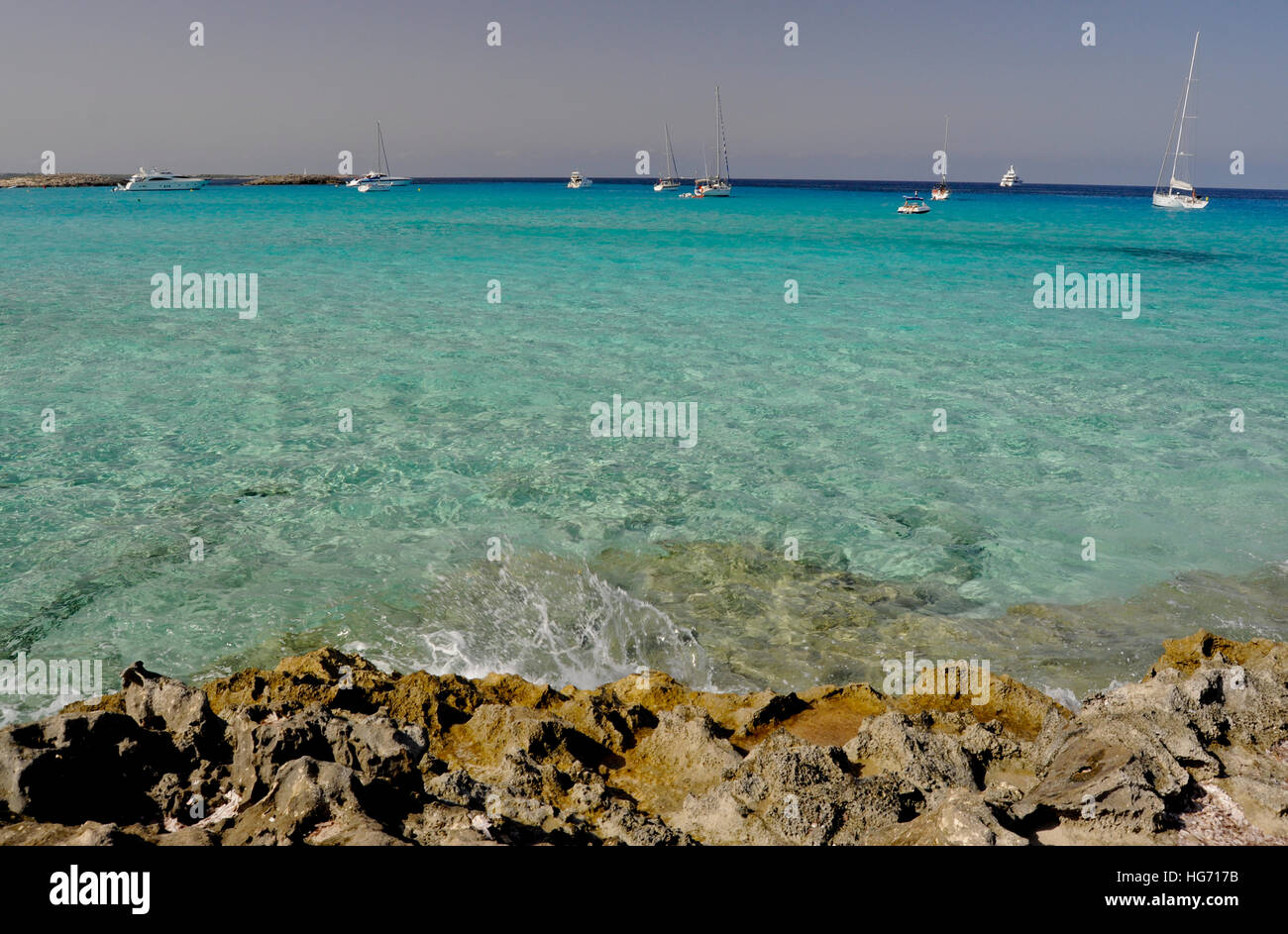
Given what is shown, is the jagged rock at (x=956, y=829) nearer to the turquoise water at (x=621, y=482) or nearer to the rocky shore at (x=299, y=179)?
the turquoise water at (x=621, y=482)

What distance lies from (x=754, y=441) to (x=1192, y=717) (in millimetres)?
7845

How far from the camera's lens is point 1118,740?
15.5 ft

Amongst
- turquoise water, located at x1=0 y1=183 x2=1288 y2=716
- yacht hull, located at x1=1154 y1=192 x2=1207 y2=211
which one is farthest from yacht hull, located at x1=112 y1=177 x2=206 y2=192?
yacht hull, located at x1=1154 y1=192 x2=1207 y2=211

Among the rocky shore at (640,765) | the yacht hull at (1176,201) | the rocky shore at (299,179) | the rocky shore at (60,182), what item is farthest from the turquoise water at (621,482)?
the rocky shore at (299,179)

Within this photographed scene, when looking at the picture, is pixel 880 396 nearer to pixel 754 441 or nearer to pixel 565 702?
pixel 754 441

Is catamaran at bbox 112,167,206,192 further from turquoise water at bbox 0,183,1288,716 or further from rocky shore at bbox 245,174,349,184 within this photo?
turquoise water at bbox 0,183,1288,716

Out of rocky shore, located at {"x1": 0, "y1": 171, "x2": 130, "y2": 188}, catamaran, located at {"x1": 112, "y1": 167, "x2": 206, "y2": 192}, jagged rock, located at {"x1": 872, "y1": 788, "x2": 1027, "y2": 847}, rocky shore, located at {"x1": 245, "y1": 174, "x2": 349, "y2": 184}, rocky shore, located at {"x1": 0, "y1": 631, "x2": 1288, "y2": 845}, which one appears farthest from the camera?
rocky shore, located at {"x1": 245, "y1": 174, "x2": 349, "y2": 184}

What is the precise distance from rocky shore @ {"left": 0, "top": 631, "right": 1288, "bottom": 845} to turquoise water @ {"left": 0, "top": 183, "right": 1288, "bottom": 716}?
1198 millimetres

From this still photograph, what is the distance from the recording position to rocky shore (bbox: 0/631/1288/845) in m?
3.96

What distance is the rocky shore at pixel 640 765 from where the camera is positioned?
13.0 feet

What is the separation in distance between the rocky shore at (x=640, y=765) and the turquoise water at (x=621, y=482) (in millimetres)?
1198

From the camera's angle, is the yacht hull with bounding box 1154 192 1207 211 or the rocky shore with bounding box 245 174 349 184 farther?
the rocky shore with bounding box 245 174 349 184
